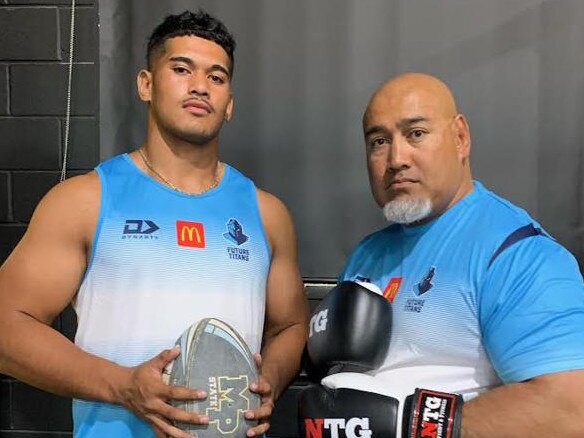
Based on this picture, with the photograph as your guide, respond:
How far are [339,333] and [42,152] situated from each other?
1342 mm

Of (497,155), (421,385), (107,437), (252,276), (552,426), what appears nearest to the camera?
(552,426)

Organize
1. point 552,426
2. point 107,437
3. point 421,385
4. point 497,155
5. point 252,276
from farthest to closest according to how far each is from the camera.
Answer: point 497,155
point 252,276
point 107,437
point 421,385
point 552,426

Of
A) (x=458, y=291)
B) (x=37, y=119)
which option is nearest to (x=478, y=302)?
(x=458, y=291)

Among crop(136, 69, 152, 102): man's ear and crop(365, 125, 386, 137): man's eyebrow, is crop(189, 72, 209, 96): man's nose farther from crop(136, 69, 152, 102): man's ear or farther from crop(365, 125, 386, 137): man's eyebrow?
crop(365, 125, 386, 137): man's eyebrow

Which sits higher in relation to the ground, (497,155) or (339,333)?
(497,155)

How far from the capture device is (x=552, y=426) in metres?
1.24

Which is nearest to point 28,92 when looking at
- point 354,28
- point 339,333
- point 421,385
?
point 354,28

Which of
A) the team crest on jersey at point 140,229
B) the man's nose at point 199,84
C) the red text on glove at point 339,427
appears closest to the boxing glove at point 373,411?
the red text on glove at point 339,427

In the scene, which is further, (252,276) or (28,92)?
(28,92)

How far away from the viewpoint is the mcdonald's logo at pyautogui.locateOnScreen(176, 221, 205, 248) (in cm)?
162

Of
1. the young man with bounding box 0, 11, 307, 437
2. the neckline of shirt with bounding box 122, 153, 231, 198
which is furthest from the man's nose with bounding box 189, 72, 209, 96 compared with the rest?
the neckline of shirt with bounding box 122, 153, 231, 198

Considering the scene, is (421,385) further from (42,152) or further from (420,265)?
(42,152)

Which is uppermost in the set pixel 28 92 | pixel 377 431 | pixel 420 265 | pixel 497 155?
pixel 28 92

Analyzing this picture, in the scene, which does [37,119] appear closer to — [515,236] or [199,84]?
[199,84]
